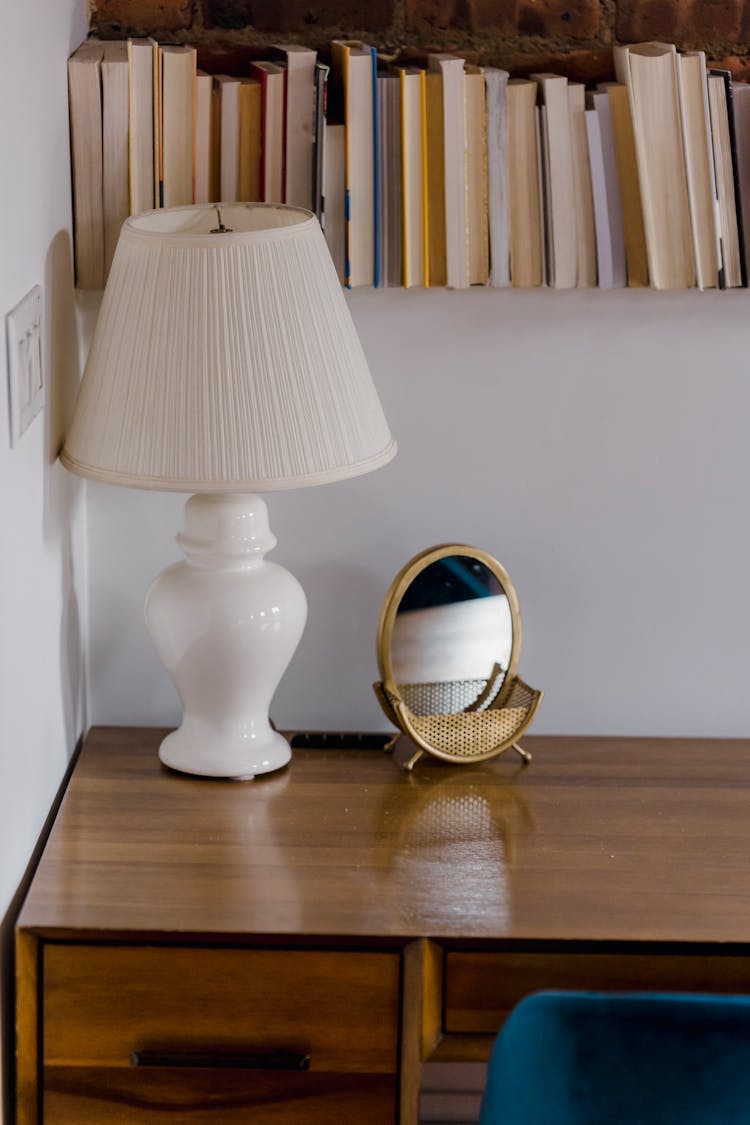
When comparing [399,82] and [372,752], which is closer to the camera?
[399,82]

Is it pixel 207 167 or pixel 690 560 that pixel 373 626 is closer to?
pixel 690 560

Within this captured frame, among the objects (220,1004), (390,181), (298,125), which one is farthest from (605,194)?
(220,1004)

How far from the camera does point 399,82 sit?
148 centimetres

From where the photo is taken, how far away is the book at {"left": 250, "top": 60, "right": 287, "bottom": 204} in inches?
57.8

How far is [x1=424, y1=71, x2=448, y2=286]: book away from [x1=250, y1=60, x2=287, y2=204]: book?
16 cm

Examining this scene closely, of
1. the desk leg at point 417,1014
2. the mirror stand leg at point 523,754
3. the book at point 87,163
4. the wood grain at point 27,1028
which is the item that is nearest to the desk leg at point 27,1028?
the wood grain at point 27,1028

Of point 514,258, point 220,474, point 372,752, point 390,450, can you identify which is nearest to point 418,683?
point 372,752

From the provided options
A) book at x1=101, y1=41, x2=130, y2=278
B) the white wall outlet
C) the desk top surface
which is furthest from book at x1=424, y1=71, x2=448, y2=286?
the desk top surface

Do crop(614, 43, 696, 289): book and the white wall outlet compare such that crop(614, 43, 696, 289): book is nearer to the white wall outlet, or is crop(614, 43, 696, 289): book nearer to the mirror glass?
the mirror glass

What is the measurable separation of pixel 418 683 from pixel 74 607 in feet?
1.33

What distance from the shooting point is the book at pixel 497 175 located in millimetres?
1482

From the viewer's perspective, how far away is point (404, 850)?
134cm

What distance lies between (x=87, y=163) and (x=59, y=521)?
39 centimetres

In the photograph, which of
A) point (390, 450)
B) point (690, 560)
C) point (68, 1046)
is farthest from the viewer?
point (690, 560)
